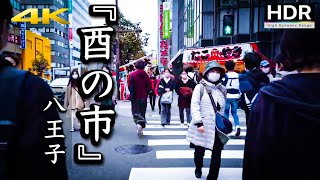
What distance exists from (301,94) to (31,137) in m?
1.23

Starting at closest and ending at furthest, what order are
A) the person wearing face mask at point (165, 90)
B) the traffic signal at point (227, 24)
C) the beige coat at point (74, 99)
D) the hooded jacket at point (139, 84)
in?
the hooded jacket at point (139, 84) → the beige coat at point (74, 99) → the person wearing face mask at point (165, 90) → the traffic signal at point (227, 24)

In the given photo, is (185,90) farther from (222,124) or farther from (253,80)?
(222,124)

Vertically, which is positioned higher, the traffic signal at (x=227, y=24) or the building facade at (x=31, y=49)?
the building facade at (x=31, y=49)

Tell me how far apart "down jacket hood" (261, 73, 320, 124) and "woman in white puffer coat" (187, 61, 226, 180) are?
2867 millimetres

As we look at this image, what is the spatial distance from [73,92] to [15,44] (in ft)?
118

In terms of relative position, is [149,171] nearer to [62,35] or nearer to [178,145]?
→ [178,145]

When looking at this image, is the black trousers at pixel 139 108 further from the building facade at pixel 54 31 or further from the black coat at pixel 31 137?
the building facade at pixel 54 31

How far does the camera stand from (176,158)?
21.0 ft

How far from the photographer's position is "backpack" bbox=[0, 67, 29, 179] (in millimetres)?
1261

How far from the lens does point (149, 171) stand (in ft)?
18.1

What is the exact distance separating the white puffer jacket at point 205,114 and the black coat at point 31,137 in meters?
3.38

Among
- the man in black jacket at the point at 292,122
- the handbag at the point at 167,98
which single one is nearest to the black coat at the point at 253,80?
the handbag at the point at 167,98

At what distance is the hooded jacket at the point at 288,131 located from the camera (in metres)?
1.62

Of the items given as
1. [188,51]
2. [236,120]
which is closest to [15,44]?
[188,51]
